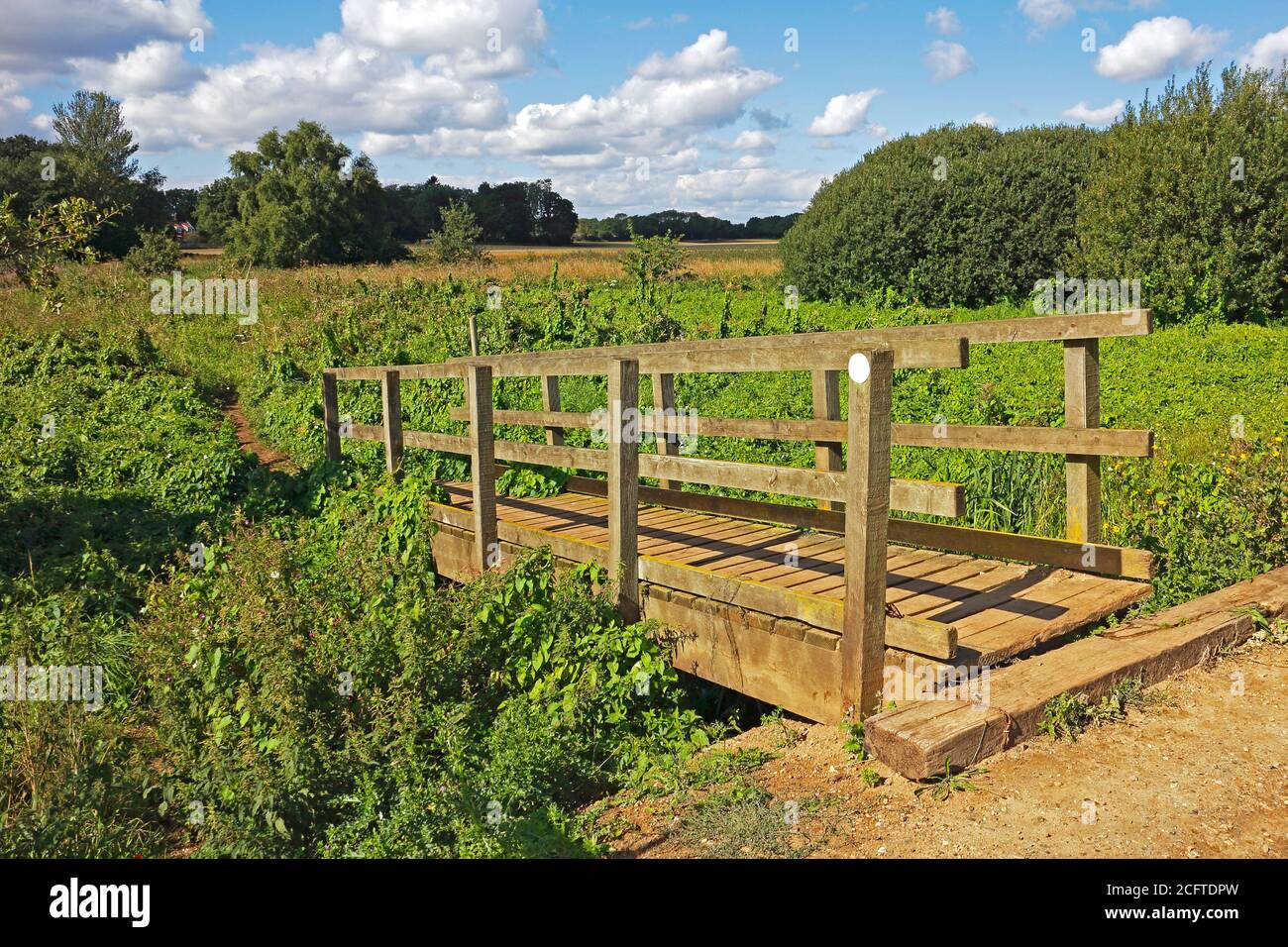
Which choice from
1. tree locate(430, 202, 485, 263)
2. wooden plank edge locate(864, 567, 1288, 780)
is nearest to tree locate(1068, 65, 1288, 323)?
tree locate(430, 202, 485, 263)

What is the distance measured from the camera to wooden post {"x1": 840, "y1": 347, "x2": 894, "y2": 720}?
434cm

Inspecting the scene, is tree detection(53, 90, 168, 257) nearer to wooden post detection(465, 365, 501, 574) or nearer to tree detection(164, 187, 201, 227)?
tree detection(164, 187, 201, 227)

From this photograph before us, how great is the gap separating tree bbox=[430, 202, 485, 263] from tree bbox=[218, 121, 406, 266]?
8.00 meters

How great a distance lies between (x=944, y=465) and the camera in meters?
8.17

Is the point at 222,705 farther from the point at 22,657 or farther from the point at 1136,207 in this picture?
the point at 1136,207

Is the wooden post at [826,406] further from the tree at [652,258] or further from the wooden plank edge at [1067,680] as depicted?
the tree at [652,258]

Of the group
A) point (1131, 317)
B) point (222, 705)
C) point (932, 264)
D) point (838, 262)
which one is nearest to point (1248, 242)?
point (932, 264)

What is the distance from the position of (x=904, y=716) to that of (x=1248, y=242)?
2216cm

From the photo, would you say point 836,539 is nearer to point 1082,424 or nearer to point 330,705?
point 1082,424

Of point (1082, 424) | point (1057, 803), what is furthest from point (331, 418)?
point (1057, 803)

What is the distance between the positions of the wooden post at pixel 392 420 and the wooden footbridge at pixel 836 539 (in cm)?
175

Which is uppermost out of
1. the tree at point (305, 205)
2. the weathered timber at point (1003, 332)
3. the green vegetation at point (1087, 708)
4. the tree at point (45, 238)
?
the tree at point (305, 205)

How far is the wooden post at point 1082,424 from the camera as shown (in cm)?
527

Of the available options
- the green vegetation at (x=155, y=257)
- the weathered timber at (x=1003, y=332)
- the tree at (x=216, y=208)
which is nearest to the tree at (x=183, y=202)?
the tree at (x=216, y=208)
